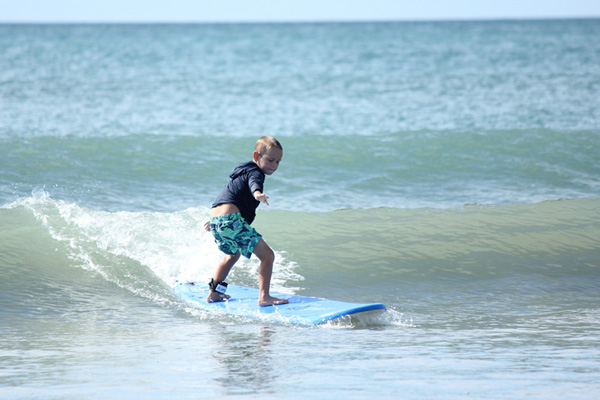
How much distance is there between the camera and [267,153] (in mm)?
5184

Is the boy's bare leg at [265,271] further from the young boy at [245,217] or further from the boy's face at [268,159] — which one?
the boy's face at [268,159]

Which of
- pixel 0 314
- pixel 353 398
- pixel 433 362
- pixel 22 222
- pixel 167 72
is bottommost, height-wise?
pixel 353 398

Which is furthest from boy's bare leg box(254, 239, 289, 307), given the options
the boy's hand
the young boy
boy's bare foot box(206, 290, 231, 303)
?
the boy's hand

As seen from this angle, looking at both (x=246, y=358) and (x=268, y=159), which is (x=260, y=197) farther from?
(x=246, y=358)

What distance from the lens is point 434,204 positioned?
970cm

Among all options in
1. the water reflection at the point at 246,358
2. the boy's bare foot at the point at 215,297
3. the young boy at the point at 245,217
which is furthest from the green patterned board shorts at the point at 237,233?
the water reflection at the point at 246,358

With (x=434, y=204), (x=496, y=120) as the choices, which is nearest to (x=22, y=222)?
(x=434, y=204)

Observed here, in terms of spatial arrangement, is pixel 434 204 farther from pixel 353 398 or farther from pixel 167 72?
pixel 167 72

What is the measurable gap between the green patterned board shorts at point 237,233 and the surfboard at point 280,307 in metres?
0.43

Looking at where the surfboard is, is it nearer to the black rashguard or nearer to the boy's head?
the black rashguard

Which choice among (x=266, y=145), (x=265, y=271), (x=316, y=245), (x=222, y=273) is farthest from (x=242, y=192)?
(x=316, y=245)

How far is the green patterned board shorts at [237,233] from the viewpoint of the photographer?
5.30m

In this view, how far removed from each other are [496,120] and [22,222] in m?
12.0

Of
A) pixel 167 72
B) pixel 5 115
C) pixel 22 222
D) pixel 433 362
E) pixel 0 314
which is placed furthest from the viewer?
pixel 167 72
